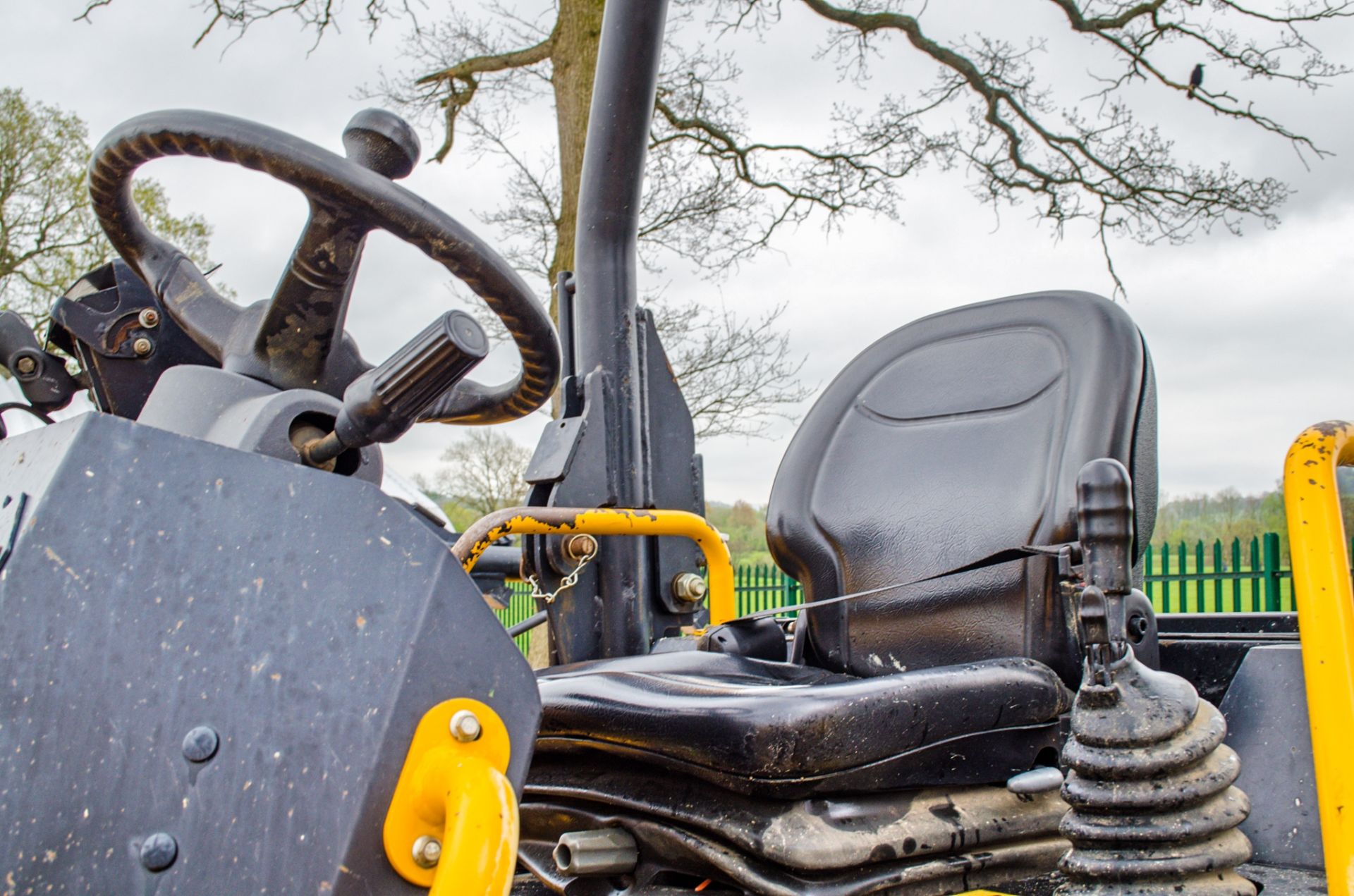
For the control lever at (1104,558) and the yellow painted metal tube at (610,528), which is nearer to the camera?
the control lever at (1104,558)

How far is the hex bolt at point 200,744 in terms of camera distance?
664 millimetres

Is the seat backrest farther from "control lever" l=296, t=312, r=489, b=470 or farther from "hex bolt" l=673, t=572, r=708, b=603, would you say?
"control lever" l=296, t=312, r=489, b=470

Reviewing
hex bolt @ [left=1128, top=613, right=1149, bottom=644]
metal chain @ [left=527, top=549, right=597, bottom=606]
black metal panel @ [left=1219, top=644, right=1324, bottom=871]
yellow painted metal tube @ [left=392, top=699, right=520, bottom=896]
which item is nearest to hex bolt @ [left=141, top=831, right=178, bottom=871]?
yellow painted metal tube @ [left=392, top=699, right=520, bottom=896]

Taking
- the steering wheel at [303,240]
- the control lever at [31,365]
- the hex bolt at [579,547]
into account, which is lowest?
the hex bolt at [579,547]

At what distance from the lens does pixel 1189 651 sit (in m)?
1.40

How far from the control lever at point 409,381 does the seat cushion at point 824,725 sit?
40 cm

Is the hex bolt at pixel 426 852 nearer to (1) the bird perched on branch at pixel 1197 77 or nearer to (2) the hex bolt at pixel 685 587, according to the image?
(2) the hex bolt at pixel 685 587

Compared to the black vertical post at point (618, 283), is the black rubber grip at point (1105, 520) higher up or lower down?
lower down

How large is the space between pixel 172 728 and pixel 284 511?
144mm

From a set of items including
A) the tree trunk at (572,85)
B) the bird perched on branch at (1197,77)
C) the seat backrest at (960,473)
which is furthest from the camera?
the bird perched on branch at (1197,77)

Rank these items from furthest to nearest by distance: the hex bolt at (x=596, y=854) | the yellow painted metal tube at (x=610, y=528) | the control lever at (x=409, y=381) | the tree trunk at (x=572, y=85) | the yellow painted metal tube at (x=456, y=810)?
1. the tree trunk at (x=572, y=85)
2. the yellow painted metal tube at (x=610, y=528)
3. the hex bolt at (x=596, y=854)
4. the control lever at (x=409, y=381)
5. the yellow painted metal tube at (x=456, y=810)

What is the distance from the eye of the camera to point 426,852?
0.68 metres

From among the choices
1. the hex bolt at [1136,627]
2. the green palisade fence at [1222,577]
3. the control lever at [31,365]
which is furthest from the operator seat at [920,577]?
the green palisade fence at [1222,577]

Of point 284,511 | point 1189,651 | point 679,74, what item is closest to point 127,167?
point 284,511
